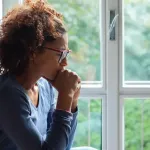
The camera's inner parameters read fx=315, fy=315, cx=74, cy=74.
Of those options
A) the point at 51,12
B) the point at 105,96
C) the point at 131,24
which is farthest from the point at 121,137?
the point at 51,12

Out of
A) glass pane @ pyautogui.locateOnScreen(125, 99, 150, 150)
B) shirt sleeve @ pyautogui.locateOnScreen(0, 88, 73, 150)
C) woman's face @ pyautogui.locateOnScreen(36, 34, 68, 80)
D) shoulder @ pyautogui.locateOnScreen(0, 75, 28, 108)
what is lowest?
glass pane @ pyautogui.locateOnScreen(125, 99, 150, 150)

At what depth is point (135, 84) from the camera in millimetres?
1929

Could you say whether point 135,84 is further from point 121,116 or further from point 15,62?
point 15,62

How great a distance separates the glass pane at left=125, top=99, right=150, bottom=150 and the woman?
76 centimetres

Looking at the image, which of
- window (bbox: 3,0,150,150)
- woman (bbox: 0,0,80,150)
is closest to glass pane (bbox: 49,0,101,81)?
window (bbox: 3,0,150,150)

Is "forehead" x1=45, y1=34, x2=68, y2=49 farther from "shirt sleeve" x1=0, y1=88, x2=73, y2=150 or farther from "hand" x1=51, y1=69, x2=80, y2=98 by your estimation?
"shirt sleeve" x1=0, y1=88, x2=73, y2=150

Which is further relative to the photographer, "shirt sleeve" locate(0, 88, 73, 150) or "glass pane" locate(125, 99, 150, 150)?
"glass pane" locate(125, 99, 150, 150)

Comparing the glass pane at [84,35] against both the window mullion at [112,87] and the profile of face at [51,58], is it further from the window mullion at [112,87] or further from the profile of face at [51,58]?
the profile of face at [51,58]

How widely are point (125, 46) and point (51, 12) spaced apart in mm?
771

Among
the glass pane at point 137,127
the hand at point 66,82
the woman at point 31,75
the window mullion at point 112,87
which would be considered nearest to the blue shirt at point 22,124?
the woman at point 31,75

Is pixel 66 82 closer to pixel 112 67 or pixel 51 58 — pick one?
pixel 51 58

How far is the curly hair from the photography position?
117 centimetres

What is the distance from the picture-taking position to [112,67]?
1.88 m

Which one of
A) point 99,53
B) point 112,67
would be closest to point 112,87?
point 112,67
